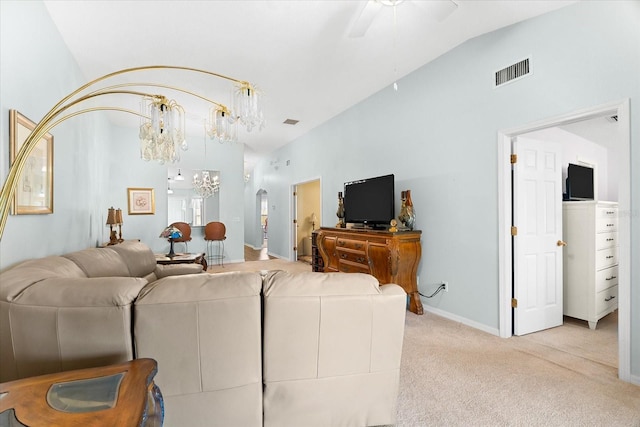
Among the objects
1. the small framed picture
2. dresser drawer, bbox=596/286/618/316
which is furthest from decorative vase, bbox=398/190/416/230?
the small framed picture

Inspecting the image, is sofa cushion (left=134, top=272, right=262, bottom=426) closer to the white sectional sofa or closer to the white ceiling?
the white sectional sofa

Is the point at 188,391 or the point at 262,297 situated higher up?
the point at 262,297

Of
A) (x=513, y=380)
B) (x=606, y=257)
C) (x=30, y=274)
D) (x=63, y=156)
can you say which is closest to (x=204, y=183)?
(x=63, y=156)

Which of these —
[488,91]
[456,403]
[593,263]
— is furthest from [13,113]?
[593,263]

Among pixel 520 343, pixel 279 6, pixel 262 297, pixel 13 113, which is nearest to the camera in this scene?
pixel 262 297

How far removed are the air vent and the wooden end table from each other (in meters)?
3.50

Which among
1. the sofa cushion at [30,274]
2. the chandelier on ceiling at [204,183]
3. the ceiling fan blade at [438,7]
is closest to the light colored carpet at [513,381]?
the sofa cushion at [30,274]

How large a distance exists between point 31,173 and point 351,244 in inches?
127

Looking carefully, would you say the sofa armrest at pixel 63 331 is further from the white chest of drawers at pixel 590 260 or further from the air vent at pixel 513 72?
the white chest of drawers at pixel 590 260

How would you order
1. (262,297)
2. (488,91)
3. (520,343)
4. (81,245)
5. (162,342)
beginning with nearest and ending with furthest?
1. (162,342)
2. (262,297)
3. (520,343)
4. (488,91)
5. (81,245)

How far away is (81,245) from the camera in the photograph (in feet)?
11.6

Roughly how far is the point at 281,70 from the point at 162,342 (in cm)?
346

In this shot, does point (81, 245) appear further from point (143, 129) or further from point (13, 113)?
point (13, 113)

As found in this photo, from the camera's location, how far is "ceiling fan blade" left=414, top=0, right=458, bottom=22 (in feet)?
7.00
